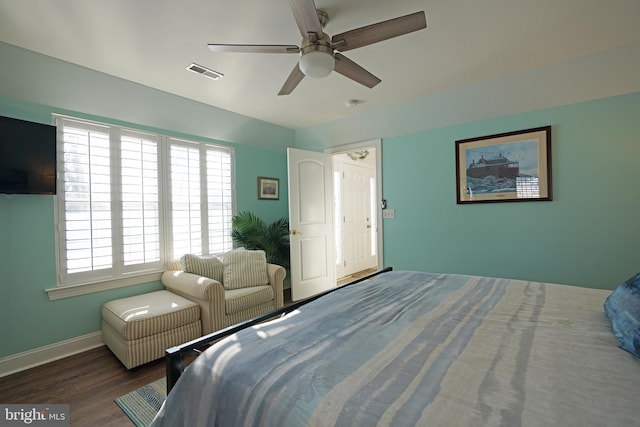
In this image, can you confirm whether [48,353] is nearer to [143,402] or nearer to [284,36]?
[143,402]

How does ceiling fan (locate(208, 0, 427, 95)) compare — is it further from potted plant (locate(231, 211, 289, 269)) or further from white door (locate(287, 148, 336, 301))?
potted plant (locate(231, 211, 289, 269))

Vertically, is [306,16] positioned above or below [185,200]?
above

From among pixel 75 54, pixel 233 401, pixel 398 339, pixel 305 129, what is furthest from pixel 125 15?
pixel 305 129

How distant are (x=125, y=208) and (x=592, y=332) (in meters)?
3.53

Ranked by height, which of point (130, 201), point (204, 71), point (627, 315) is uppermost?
point (204, 71)

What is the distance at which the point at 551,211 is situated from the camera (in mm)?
2773

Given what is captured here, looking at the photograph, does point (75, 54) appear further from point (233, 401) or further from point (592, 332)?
point (592, 332)

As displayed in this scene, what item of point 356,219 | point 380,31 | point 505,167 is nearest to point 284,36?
point 380,31

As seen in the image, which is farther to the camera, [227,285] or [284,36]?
[227,285]

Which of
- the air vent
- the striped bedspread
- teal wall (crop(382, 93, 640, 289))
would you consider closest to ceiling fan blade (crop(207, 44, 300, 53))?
the air vent

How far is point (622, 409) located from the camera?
0.72 metres

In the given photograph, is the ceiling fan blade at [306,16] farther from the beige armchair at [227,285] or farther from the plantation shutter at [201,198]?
the plantation shutter at [201,198]

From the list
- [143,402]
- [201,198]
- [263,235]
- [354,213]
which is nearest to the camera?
[143,402]
